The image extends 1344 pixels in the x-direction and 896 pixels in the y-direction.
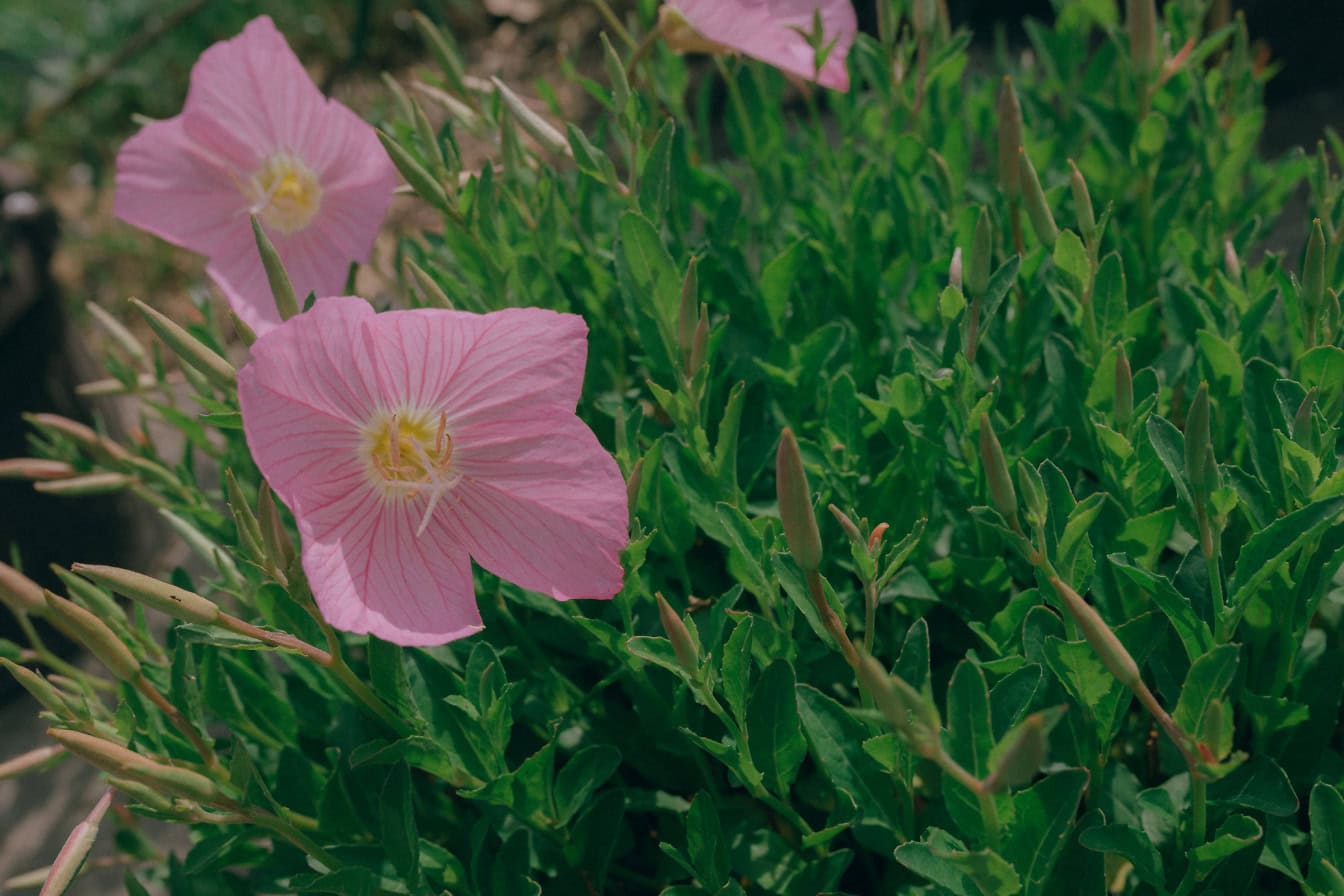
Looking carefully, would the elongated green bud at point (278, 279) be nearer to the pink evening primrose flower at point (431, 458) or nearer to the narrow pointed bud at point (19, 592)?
the pink evening primrose flower at point (431, 458)

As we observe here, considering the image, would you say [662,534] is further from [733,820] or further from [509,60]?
[509,60]

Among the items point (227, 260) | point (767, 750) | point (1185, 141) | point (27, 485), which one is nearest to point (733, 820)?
point (767, 750)

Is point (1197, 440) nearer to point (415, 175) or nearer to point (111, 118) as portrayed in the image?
point (415, 175)

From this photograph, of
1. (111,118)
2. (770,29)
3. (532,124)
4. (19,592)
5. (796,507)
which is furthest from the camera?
(111,118)

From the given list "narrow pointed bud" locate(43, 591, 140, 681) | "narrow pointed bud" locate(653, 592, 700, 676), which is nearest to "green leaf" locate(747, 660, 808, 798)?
"narrow pointed bud" locate(653, 592, 700, 676)

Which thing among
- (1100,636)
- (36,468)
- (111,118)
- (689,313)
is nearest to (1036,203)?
(689,313)
